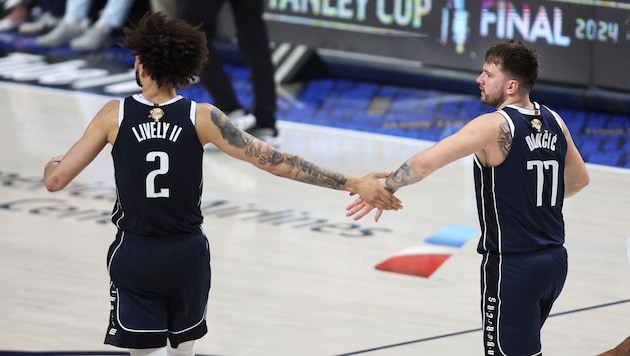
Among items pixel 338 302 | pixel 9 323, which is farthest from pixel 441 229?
pixel 9 323

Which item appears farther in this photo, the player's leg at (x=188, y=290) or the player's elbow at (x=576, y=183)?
the player's elbow at (x=576, y=183)

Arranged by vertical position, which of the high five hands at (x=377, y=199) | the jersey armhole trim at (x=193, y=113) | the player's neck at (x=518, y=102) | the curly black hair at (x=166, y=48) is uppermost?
the curly black hair at (x=166, y=48)

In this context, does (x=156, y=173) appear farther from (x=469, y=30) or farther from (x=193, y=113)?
(x=469, y=30)

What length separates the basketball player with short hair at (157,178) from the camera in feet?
11.9

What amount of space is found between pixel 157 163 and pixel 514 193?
111 centimetres

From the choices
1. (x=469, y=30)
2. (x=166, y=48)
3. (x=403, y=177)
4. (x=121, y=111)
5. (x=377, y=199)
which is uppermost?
(x=166, y=48)

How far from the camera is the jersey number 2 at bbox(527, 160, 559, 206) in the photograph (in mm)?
3760

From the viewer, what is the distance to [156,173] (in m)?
3.64

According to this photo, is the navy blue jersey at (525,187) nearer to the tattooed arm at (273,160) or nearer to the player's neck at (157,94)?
the tattooed arm at (273,160)

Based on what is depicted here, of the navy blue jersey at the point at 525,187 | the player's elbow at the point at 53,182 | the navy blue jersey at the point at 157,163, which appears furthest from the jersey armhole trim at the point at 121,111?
the navy blue jersey at the point at 525,187

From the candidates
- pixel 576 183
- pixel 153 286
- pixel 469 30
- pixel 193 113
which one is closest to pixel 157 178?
pixel 193 113

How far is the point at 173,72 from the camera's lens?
3641 mm

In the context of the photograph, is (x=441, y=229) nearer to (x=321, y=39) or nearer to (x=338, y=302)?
(x=338, y=302)

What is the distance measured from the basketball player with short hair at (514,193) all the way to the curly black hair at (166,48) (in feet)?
2.63
